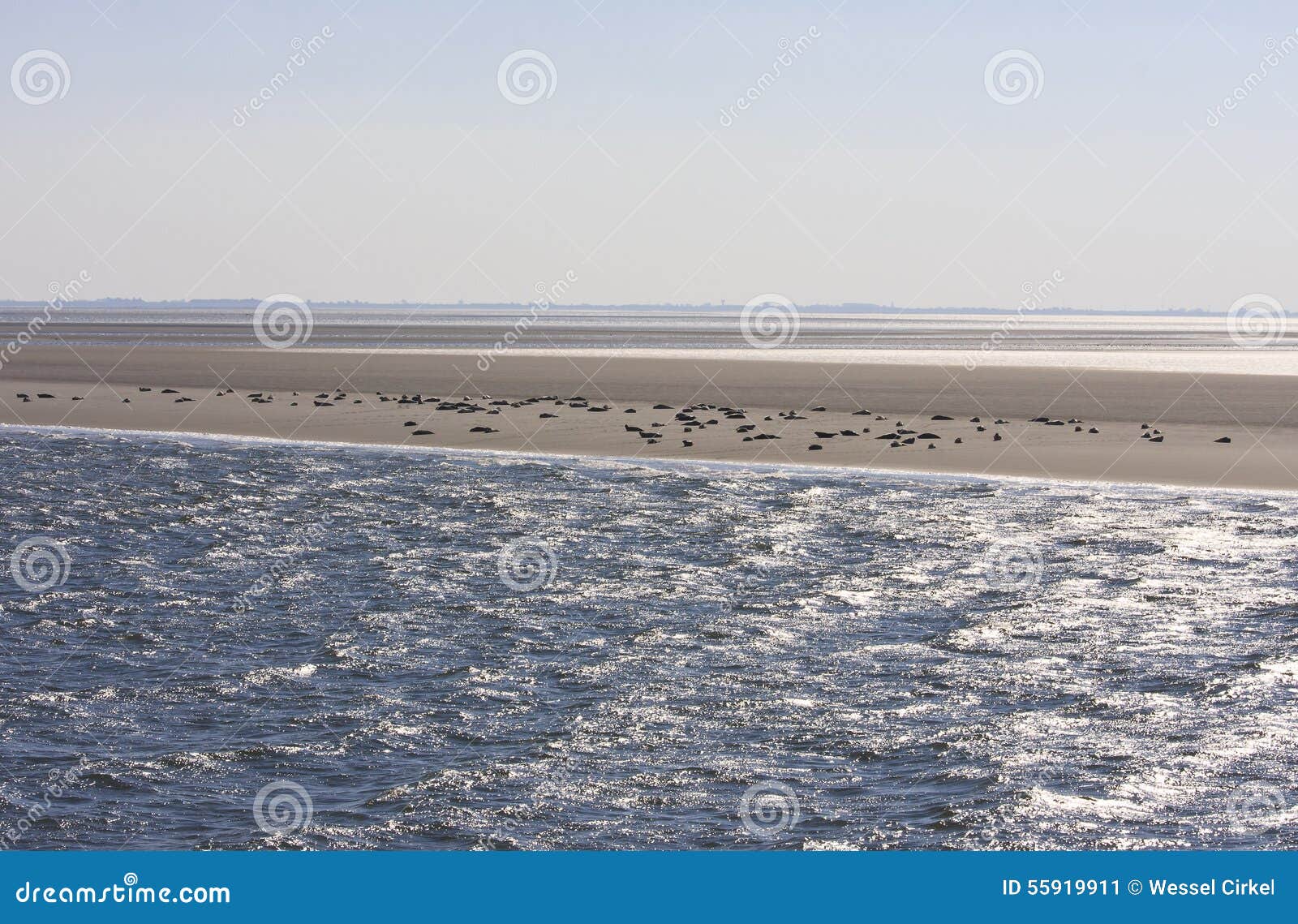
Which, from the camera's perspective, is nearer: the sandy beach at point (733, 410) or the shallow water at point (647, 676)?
the shallow water at point (647, 676)

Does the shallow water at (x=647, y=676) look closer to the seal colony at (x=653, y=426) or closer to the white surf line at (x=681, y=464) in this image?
the white surf line at (x=681, y=464)

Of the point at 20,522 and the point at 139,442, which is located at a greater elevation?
the point at 139,442

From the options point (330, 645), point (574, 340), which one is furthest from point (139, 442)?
point (574, 340)

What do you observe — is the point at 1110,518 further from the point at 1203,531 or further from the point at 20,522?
the point at 20,522

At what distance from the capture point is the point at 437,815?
8.09 metres

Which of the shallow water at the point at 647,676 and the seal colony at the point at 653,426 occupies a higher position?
the seal colony at the point at 653,426

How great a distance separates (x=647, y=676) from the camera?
36.0ft

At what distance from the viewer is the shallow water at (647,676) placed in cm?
812

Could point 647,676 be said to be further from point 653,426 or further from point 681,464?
point 653,426

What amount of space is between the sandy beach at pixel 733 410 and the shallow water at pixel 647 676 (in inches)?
267

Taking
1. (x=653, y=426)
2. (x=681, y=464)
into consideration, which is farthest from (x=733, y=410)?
(x=681, y=464)

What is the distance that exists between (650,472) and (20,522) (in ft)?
34.1

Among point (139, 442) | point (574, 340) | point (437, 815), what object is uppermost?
point (574, 340)

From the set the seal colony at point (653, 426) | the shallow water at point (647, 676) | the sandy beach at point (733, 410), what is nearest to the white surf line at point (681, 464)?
the sandy beach at point (733, 410)
